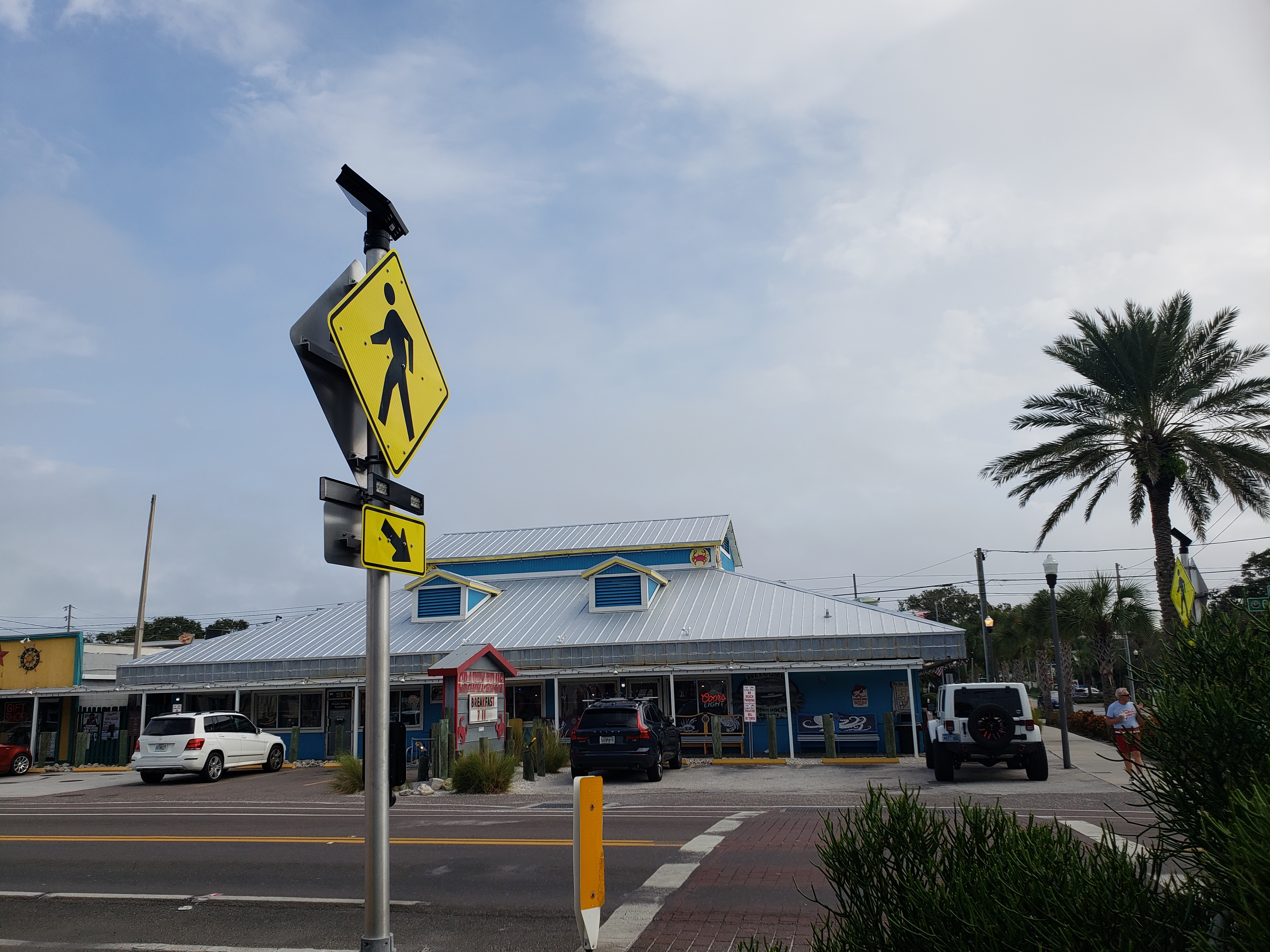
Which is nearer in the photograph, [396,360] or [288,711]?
[396,360]

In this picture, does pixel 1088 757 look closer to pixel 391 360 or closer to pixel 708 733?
pixel 708 733

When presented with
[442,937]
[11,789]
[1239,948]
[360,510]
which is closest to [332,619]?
[11,789]

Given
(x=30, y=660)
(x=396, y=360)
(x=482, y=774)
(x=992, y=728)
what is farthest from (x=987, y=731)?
(x=30, y=660)

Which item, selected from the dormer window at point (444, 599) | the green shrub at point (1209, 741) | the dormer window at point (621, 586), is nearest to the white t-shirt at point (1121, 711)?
the green shrub at point (1209, 741)

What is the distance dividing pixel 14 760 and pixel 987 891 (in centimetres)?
3287

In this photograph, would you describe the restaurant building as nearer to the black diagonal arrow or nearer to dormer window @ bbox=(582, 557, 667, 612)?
dormer window @ bbox=(582, 557, 667, 612)

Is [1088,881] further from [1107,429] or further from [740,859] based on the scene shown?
[1107,429]

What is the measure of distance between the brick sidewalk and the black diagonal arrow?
116 inches

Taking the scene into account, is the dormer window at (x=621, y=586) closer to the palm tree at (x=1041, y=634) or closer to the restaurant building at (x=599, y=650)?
the restaurant building at (x=599, y=650)

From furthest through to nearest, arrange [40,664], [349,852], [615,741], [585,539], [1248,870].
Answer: [585,539], [40,664], [615,741], [349,852], [1248,870]

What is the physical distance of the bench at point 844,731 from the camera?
2648 centimetres

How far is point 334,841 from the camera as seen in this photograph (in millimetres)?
12328

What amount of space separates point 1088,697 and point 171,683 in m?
72.1

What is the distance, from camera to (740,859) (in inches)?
390
